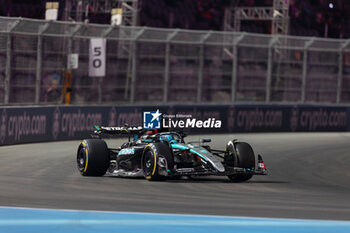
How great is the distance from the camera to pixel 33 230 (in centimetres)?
695

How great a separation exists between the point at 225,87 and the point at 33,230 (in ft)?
62.1

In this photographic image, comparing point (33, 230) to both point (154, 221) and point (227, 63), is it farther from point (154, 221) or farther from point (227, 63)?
point (227, 63)

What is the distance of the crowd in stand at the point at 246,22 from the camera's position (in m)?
45.0

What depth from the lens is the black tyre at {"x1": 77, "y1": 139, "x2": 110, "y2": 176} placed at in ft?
40.1

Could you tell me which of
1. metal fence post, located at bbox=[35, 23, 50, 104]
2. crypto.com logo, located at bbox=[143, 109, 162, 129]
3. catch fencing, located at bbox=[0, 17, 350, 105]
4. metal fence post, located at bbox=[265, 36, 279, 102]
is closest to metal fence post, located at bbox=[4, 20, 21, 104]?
catch fencing, located at bbox=[0, 17, 350, 105]

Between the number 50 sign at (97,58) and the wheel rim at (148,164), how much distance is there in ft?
34.5

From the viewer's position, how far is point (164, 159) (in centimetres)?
1124

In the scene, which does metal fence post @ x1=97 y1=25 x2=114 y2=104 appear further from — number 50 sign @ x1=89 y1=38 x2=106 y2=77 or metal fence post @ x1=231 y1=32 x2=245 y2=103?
metal fence post @ x1=231 y1=32 x2=245 y2=103

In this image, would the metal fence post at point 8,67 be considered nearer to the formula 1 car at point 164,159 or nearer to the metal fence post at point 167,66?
the metal fence post at point 167,66

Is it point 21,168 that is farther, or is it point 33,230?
point 21,168

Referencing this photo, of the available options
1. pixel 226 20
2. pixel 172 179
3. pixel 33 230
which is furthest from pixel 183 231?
pixel 226 20

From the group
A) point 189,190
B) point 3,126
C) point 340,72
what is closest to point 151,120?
point 189,190

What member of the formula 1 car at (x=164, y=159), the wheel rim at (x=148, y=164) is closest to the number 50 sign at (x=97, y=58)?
the formula 1 car at (x=164, y=159)

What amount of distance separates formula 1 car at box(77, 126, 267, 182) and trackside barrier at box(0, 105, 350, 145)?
1.42 meters
